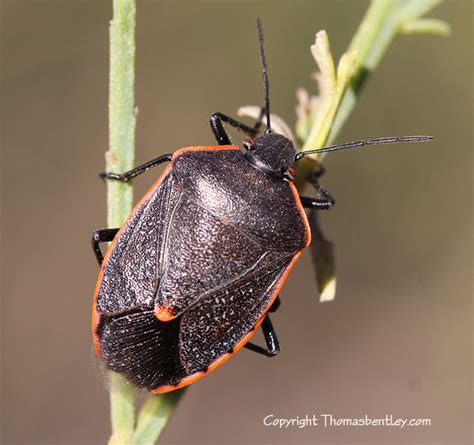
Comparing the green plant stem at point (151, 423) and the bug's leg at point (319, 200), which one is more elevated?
the bug's leg at point (319, 200)

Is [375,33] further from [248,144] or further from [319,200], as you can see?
[319,200]

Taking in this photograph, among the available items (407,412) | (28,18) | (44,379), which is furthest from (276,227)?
(28,18)

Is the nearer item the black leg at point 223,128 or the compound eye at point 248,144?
the compound eye at point 248,144

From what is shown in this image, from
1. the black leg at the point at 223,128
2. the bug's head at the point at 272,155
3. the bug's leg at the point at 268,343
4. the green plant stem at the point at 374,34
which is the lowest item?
the bug's leg at the point at 268,343

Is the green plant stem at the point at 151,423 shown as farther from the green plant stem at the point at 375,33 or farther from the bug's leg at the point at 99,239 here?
the green plant stem at the point at 375,33

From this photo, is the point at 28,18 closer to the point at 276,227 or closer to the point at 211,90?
the point at 211,90

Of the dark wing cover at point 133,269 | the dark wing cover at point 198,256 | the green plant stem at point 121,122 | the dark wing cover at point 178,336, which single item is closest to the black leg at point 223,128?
the dark wing cover at point 198,256

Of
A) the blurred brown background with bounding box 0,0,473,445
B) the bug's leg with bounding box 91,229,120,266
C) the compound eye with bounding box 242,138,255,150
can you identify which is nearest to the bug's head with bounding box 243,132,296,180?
the compound eye with bounding box 242,138,255,150
